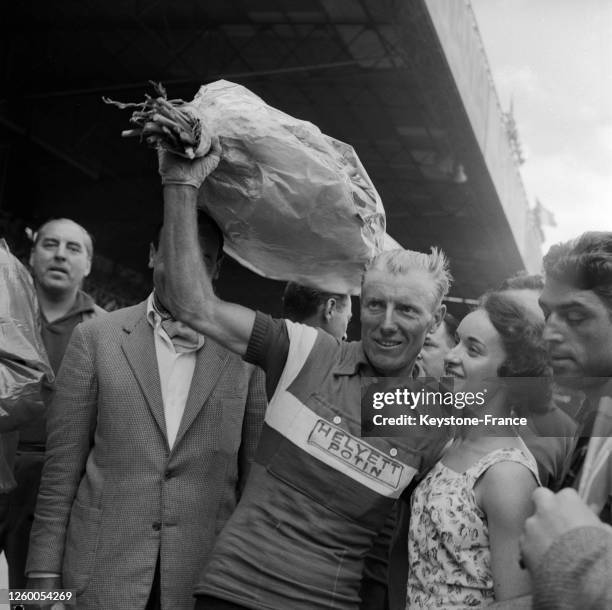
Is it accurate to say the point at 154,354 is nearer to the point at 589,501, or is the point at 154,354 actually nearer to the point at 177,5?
the point at 589,501

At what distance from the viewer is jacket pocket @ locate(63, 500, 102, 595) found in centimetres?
179

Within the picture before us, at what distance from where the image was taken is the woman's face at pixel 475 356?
5.09 ft

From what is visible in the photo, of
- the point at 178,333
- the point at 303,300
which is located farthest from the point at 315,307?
the point at 178,333

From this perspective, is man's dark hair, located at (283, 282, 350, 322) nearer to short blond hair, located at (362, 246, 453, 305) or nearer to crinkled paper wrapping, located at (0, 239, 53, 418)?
short blond hair, located at (362, 246, 453, 305)

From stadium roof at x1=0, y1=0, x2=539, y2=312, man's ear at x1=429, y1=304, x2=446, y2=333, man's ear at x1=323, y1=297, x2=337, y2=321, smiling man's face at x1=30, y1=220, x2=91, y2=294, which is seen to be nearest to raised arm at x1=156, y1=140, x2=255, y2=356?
man's ear at x1=429, y1=304, x2=446, y2=333

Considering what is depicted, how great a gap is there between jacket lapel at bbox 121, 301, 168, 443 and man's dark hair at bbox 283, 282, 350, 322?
39 cm

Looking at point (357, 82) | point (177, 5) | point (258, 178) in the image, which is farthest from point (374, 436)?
point (357, 82)

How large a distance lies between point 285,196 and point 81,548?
0.87 metres

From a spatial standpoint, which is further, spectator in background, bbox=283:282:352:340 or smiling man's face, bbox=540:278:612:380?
spectator in background, bbox=283:282:352:340

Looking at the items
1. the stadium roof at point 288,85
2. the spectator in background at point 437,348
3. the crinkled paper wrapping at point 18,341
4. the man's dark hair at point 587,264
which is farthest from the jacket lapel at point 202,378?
the stadium roof at point 288,85

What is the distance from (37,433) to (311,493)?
1298mm

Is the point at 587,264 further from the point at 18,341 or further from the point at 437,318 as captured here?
the point at 18,341

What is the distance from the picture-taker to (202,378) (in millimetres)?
1941

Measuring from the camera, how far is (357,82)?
8422mm
